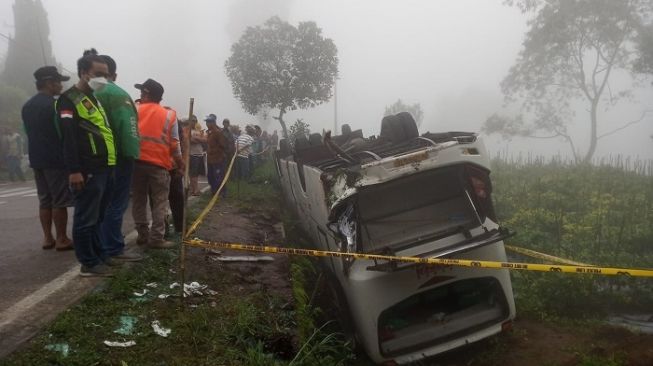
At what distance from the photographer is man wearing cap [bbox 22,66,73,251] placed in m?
4.72

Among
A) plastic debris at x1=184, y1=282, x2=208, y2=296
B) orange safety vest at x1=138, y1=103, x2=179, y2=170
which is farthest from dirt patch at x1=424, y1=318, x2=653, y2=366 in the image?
orange safety vest at x1=138, y1=103, x2=179, y2=170

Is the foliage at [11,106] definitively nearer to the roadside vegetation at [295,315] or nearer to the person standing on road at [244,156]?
the person standing on road at [244,156]

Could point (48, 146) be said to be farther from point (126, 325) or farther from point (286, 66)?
point (286, 66)

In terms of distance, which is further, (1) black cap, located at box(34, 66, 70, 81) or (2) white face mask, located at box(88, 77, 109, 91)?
(1) black cap, located at box(34, 66, 70, 81)

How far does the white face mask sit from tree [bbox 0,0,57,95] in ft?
103

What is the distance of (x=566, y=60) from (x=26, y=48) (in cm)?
3787

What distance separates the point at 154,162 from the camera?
4.79m

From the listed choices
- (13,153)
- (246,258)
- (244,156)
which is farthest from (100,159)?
(13,153)

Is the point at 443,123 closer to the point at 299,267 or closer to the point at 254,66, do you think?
the point at 254,66

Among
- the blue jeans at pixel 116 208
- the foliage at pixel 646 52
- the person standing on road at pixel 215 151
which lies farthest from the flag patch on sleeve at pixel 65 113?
the foliage at pixel 646 52

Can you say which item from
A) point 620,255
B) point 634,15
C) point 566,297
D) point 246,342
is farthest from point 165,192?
point 634,15

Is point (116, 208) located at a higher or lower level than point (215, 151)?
lower

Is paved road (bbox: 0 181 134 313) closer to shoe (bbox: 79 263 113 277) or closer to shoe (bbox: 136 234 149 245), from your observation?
shoe (bbox: 79 263 113 277)

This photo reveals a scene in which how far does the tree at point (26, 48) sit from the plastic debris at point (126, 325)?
32744 mm
